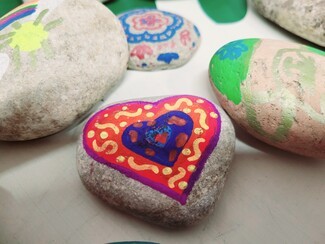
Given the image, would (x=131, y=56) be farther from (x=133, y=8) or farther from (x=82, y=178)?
(x=82, y=178)

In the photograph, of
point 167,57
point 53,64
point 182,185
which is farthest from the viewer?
point 167,57

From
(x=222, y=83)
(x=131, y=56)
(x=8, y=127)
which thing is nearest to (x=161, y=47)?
(x=131, y=56)

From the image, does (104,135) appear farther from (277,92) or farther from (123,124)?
(277,92)

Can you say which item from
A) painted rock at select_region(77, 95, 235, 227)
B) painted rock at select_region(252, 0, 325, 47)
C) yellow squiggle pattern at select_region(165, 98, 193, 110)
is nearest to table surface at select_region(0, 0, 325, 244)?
painted rock at select_region(77, 95, 235, 227)

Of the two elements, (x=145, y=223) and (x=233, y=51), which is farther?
(x=233, y=51)

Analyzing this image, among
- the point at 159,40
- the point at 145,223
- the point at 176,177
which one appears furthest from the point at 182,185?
the point at 159,40

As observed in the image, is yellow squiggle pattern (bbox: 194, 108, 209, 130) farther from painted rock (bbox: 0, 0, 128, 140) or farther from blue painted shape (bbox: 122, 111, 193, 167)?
painted rock (bbox: 0, 0, 128, 140)

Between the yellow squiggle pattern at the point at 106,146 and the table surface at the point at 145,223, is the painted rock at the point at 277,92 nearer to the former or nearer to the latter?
the table surface at the point at 145,223
